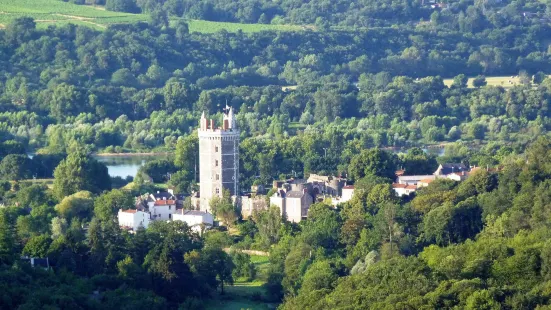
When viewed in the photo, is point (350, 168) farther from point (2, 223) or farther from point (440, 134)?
point (440, 134)

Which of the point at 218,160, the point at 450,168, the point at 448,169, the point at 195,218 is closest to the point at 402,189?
the point at 448,169

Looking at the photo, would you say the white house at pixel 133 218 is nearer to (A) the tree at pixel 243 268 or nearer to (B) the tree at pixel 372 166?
(A) the tree at pixel 243 268

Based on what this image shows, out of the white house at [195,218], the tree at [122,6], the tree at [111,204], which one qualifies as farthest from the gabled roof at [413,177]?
the tree at [122,6]

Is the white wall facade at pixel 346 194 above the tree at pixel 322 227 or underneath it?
above

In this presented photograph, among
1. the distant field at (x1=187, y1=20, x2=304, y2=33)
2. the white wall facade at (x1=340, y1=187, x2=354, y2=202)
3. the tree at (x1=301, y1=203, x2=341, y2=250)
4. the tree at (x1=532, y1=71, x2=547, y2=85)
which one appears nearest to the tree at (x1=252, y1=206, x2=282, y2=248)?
the tree at (x1=301, y1=203, x2=341, y2=250)

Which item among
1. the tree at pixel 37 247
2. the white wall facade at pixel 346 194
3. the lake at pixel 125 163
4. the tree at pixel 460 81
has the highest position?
the tree at pixel 460 81
